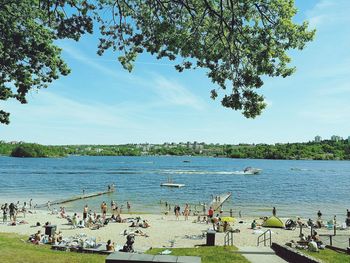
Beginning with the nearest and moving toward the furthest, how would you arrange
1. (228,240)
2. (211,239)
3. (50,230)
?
(228,240) → (211,239) → (50,230)

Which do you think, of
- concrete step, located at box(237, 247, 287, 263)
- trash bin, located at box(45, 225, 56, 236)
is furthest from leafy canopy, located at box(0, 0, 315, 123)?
trash bin, located at box(45, 225, 56, 236)

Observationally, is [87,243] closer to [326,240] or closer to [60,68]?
[60,68]

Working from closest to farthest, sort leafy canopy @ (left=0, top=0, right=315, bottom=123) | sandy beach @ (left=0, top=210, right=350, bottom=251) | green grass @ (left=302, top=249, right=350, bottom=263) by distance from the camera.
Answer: leafy canopy @ (left=0, top=0, right=315, bottom=123)
green grass @ (left=302, top=249, right=350, bottom=263)
sandy beach @ (left=0, top=210, right=350, bottom=251)

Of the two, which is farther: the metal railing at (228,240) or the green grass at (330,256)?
the metal railing at (228,240)

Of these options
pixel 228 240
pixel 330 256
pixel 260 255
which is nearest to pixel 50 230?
pixel 228 240

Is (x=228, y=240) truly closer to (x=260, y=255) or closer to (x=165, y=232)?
(x=260, y=255)

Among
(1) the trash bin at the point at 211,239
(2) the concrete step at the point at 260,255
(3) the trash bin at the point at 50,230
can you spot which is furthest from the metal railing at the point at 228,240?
(3) the trash bin at the point at 50,230

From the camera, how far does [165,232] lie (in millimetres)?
34656

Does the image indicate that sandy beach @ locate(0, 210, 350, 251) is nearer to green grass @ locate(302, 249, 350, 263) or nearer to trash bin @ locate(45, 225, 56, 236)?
trash bin @ locate(45, 225, 56, 236)

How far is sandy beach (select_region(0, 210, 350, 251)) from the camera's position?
2953 cm

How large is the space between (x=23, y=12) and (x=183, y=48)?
27.1ft

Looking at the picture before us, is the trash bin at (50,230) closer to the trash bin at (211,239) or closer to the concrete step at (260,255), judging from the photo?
the trash bin at (211,239)

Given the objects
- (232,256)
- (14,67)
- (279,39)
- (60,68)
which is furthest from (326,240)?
(14,67)

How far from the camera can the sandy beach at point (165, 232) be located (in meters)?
29.5
